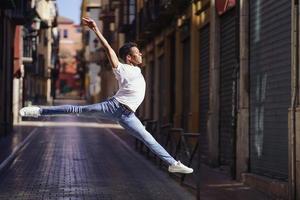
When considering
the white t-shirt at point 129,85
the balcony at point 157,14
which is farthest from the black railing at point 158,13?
the white t-shirt at point 129,85

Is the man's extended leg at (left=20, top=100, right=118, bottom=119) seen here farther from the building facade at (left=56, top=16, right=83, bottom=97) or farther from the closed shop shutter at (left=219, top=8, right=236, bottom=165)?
the building facade at (left=56, top=16, right=83, bottom=97)

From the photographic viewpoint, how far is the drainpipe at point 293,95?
9.92 m

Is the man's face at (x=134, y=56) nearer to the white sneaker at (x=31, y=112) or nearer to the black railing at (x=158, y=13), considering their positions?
the white sneaker at (x=31, y=112)

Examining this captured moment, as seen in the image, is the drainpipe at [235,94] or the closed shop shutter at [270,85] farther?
the drainpipe at [235,94]

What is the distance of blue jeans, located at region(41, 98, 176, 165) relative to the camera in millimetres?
7539

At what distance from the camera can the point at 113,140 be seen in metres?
25.9

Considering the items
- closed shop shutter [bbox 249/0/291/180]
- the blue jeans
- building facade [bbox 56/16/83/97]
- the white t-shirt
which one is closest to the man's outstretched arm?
the white t-shirt

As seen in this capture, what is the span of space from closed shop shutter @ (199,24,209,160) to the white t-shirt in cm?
973

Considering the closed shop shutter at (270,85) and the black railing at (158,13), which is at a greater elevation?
the black railing at (158,13)

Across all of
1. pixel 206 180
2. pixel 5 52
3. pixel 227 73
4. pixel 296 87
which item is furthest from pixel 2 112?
pixel 296 87

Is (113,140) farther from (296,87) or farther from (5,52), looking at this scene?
(296,87)

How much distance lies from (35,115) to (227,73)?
8551 millimetres

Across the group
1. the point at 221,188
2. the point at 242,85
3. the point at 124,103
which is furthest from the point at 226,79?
the point at 124,103

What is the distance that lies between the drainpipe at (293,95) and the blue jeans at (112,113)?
101 inches
